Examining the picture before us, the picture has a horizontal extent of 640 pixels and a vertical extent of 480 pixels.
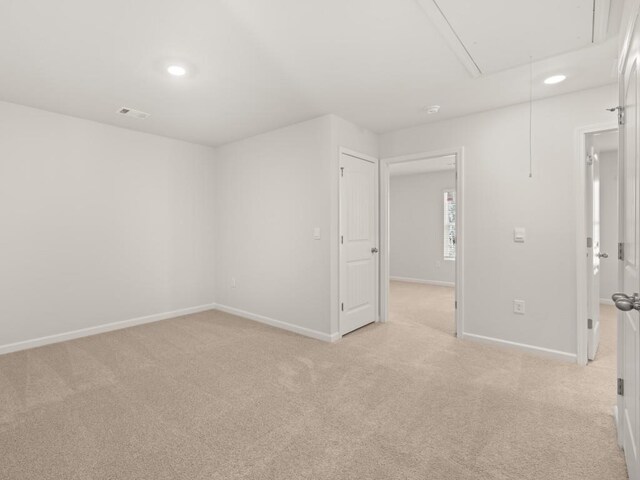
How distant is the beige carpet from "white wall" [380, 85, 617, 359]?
13.8 inches

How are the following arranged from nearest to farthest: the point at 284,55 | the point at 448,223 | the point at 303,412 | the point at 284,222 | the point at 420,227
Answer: the point at 303,412 → the point at 284,55 → the point at 284,222 → the point at 448,223 → the point at 420,227

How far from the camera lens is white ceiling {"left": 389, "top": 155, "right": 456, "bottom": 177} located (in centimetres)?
620

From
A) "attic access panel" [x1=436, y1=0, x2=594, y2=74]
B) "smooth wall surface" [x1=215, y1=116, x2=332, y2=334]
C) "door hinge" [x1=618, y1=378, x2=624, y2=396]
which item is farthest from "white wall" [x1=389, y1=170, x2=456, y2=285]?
"door hinge" [x1=618, y1=378, x2=624, y2=396]

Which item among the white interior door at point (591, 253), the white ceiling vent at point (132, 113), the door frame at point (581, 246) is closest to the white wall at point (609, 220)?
the white interior door at point (591, 253)

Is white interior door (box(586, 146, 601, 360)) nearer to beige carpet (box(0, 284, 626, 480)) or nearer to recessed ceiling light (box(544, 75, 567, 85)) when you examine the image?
beige carpet (box(0, 284, 626, 480))

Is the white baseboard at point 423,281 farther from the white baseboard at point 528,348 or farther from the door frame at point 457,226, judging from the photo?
the white baseboard at point 528,348

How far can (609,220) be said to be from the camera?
17.7ft

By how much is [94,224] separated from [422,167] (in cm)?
564

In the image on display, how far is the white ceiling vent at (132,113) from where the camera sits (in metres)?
3.53

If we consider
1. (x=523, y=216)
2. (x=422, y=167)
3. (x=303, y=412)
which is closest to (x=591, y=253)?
(x=523, y=216)

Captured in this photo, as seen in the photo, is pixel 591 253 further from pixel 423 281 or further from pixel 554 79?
pixel 423 281

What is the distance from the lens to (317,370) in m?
2.85

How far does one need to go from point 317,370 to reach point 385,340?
1058mm

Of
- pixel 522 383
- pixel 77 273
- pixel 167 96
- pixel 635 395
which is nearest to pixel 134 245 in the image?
pixel 77 273
